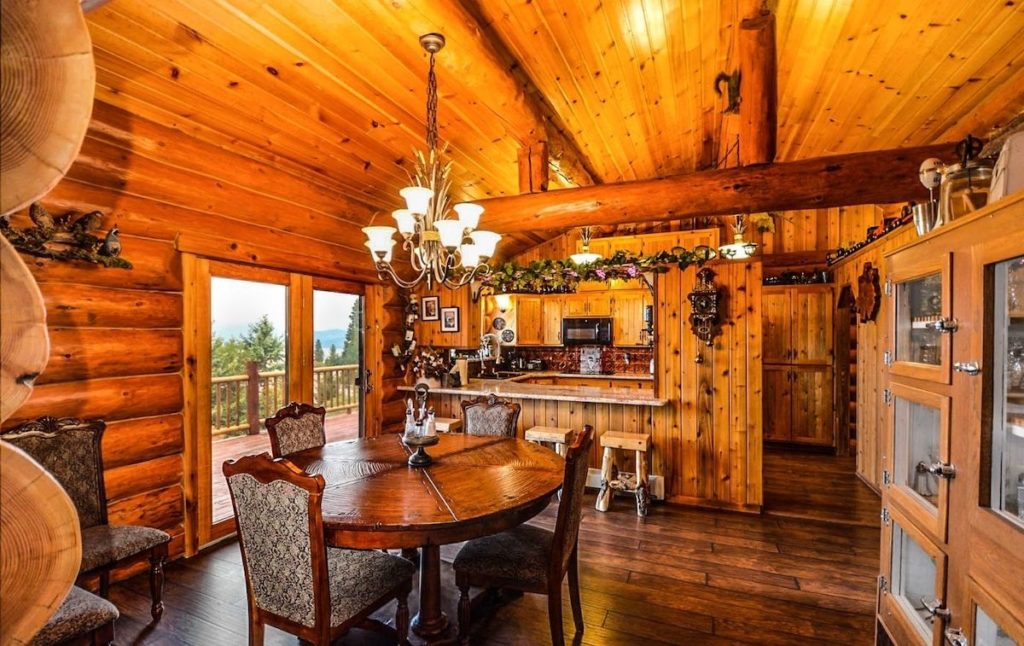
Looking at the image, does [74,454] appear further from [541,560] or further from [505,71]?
[505,71]

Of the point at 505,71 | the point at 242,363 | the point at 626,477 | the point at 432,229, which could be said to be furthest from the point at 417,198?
the point at 626,477

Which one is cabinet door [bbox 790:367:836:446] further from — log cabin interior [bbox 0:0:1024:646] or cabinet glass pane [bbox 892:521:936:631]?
cabinet glass pane [bbox 892:521:936:631]

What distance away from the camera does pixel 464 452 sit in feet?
9.02

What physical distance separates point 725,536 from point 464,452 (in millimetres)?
2173

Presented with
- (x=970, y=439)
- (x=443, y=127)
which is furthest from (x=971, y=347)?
(x=443, y=127)

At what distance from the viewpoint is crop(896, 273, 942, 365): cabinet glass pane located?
1.82 meters

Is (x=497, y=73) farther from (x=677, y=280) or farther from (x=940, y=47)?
(x=940, y=47)

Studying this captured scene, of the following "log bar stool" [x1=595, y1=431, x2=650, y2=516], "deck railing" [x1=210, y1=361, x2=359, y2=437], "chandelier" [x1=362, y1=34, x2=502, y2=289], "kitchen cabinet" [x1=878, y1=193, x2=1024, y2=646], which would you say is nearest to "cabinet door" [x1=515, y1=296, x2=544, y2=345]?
"log bar stool" [x1=595, y1=431, x2=650, y2=516]

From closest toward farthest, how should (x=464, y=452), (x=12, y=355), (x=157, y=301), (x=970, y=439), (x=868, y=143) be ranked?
(x=12, y=355), (x=970, y=439), (x=464, y=452), (x=157, y=301), (x=868, y=143)

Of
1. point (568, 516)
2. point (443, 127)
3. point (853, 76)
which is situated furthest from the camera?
point (443, 127)

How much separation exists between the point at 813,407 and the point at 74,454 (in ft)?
23.4

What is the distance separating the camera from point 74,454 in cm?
245

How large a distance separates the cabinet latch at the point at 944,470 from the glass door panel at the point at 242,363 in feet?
12.8

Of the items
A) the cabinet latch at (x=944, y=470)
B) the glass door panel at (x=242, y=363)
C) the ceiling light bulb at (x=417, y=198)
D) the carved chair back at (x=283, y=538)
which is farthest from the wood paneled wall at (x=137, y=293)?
the cabinet latch at (x=944, y=470)
